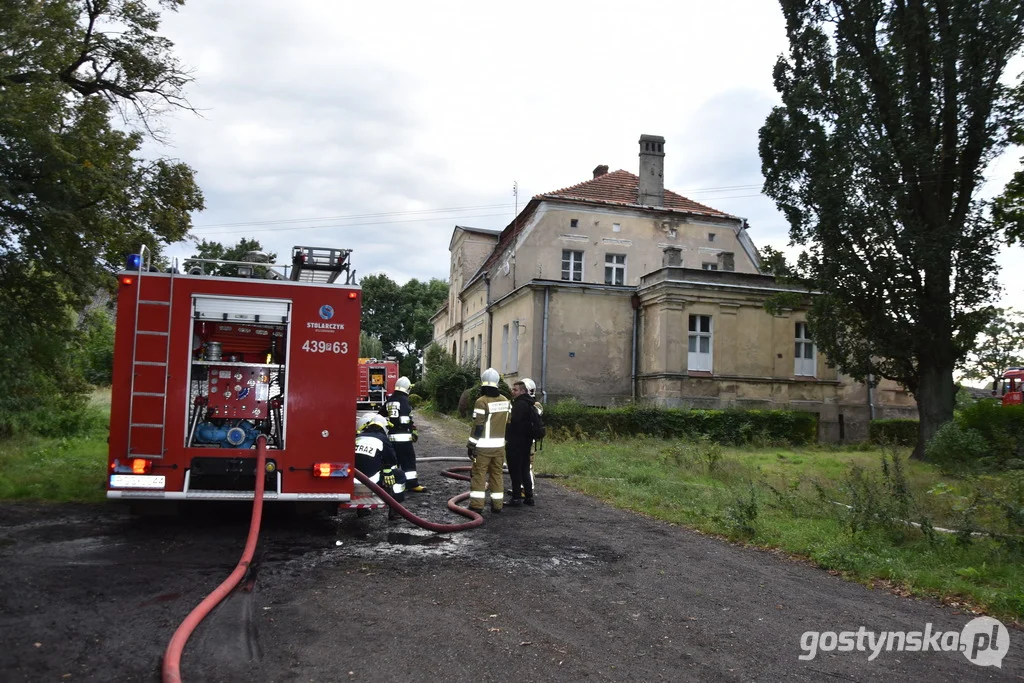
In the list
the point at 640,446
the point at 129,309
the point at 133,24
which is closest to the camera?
the point at 129,309

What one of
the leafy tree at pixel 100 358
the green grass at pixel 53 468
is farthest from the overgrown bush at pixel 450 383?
the green grass at pixel 53 468

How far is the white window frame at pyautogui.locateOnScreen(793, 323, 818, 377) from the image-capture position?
93.9ft

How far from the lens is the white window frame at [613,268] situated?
3466 centimetres

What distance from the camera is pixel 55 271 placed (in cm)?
1314

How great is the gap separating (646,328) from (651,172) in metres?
10.2

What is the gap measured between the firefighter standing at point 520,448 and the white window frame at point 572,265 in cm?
2391

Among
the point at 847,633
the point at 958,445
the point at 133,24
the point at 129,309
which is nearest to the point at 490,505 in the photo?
the point at 129,309

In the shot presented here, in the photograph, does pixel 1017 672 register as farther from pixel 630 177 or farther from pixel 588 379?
pixel 630 177

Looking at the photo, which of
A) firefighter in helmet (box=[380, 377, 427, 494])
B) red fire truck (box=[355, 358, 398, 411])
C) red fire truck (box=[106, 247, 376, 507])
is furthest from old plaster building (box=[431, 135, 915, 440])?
red fire truck (box=[106, 247, 376, 507])

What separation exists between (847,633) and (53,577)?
585cm

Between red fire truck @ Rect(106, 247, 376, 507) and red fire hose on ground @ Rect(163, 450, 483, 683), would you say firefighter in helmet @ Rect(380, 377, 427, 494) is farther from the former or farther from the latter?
red fire truck @ Rect(106, 247, 376, 507)

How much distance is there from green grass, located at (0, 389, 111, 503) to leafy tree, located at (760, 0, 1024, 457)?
1559cm

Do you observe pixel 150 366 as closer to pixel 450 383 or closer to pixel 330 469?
pixel 330 469

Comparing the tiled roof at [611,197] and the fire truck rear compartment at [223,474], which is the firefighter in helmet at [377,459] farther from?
the tiled roof at [611,197]
